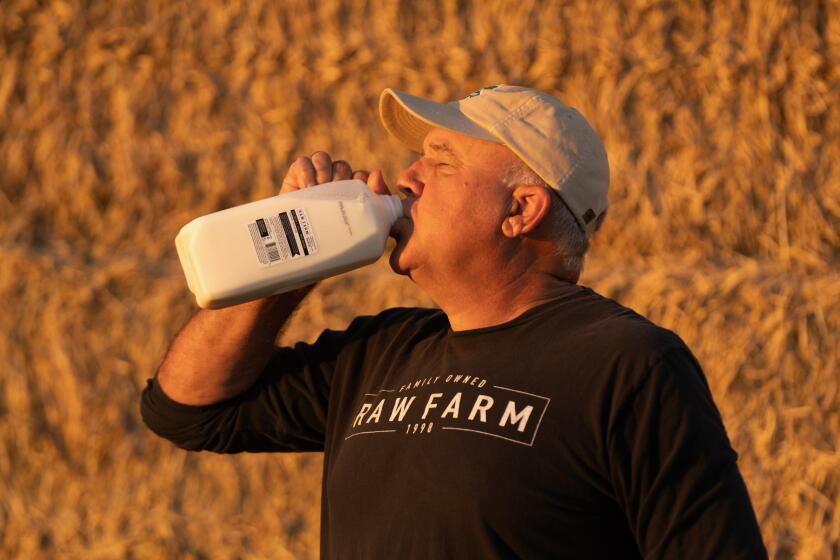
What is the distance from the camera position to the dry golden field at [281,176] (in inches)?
114

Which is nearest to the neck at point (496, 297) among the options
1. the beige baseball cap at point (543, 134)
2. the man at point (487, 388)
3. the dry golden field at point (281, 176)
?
the man at point (487, 388)

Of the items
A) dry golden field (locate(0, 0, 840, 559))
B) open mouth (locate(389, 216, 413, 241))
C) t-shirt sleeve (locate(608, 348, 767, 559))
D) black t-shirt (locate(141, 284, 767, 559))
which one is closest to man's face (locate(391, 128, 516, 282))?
open mouth (locate(389, 216, 413, 241))

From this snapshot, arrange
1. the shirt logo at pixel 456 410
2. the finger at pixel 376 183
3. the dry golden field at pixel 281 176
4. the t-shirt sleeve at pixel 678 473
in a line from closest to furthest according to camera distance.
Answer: the t-shirt sleeve at pixel 678 473 < the shirt logo at pixel 456 410 < the finger at pixel 376 183 < the dry golden field at pixel 281 176

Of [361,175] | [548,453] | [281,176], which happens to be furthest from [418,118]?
[281,176]

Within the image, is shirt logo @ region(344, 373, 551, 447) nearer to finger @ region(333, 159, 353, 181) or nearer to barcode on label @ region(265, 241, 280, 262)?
barcode on label @ region(265, 241, 280, 262)

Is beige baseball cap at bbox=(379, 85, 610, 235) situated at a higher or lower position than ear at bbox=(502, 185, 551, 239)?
higher

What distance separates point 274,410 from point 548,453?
2.05ft

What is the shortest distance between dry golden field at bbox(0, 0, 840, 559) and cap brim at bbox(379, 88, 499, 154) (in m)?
0.89

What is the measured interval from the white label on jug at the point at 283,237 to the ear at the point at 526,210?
0.89 feet

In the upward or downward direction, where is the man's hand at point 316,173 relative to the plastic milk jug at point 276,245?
upward

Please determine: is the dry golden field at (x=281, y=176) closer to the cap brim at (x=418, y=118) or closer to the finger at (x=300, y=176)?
the cap brim at (x=418, y=118)

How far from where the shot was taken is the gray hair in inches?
71.7

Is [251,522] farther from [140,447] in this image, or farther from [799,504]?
[799,504]

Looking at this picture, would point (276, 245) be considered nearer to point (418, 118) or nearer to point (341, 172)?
point (341, 172)
